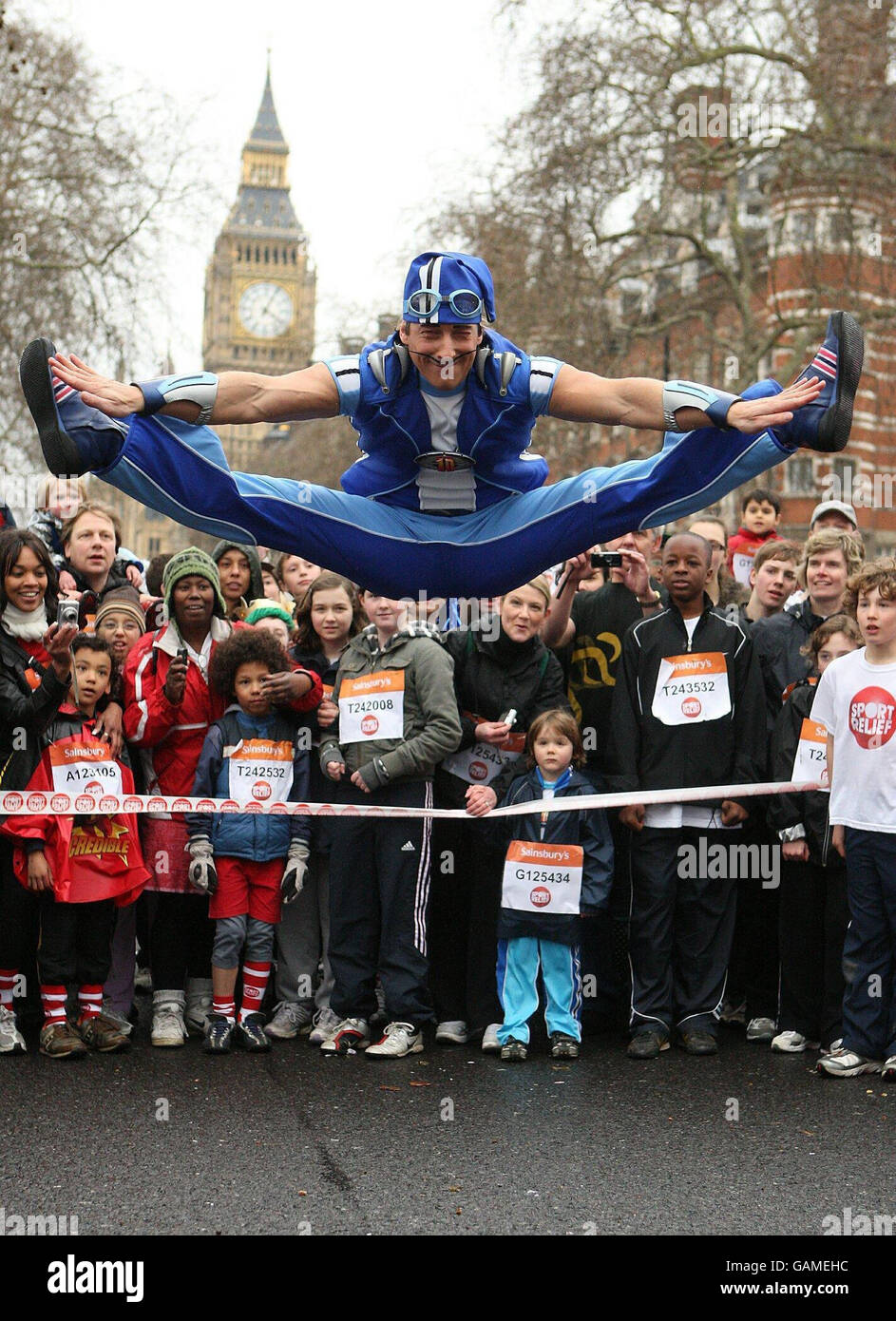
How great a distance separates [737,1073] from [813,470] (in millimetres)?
30739

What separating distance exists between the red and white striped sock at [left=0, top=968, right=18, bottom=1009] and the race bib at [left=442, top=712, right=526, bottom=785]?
2139 mm

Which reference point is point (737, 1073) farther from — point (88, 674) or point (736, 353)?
point (736, 353)

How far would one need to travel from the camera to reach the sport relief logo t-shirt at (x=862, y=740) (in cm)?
670

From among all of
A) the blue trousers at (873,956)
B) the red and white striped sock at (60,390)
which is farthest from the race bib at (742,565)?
the red and white striped sock at (60,390)

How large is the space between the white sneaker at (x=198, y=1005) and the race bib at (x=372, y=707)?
1.28 meters

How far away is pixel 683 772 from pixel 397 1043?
176cm

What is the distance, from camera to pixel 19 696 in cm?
693

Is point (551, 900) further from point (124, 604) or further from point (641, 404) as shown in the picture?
point (641, 404)

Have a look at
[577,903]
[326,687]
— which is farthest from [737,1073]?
[326,687]
